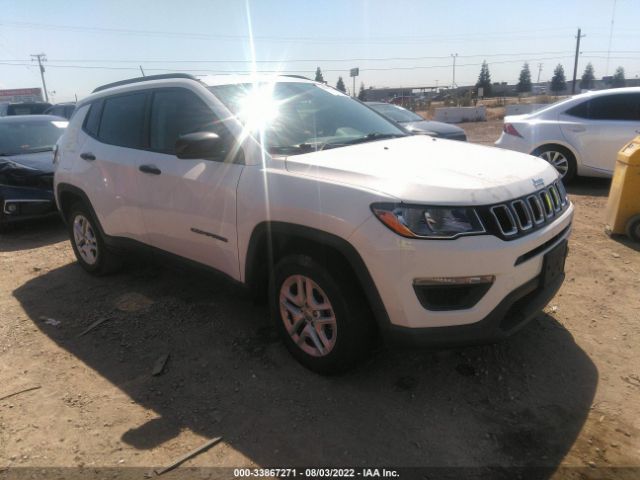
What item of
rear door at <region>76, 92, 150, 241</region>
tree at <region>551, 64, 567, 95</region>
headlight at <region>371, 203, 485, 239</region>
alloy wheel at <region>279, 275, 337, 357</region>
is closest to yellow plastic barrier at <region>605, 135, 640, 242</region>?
headlight at <region>371, 203, 485, 239</region>

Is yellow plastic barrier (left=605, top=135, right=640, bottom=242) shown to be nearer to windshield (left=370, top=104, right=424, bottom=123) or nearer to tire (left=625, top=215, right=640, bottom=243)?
tire (left=625, top=215, right=640, bottom=243)

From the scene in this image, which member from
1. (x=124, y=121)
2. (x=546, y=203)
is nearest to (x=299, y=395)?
(x=546, y=203)

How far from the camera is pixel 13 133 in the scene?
7.69 metres

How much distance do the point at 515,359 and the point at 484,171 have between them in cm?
127

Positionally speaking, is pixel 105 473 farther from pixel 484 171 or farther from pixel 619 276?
pixel 619 276

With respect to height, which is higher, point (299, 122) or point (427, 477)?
point (299, 122)

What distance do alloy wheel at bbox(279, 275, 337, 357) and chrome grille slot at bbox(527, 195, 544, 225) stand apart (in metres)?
1.23

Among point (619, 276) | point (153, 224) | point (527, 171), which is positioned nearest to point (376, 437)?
point (527, 171)

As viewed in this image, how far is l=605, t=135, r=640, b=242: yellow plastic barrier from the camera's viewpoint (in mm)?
4961

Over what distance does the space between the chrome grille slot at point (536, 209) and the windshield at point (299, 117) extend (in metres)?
1.27

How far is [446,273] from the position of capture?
7.94 feet

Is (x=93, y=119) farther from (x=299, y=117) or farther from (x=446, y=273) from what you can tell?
(x=446, y=273)

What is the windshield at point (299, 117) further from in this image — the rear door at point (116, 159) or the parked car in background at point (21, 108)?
the parked car in background at point (21, 108)

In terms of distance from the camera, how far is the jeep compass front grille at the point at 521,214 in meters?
2.46
